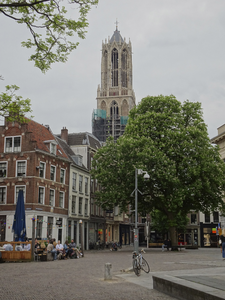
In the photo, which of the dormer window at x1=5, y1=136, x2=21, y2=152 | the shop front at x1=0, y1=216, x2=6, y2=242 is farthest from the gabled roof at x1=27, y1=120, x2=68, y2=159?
the shop front at x1=0, y1=216, x2=6, y2=242

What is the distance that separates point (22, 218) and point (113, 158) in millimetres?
16251

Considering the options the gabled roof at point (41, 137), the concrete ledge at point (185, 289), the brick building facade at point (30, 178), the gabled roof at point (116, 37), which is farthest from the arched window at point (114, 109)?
the concrete ledge at point (185, 289)

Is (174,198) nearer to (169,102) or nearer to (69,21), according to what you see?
(169,102)

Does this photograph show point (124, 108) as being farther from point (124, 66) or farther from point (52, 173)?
point (52, 173)

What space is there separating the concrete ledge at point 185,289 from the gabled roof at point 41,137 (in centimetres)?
3369

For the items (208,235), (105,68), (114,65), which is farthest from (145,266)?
(114,65)

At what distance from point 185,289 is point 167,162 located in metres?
28.5

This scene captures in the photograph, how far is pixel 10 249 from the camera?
2556 centimetres

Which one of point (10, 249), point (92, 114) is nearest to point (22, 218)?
point (10, 249)

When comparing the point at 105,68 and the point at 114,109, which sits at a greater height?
the point at 105,68

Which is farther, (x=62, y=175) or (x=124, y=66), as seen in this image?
(x=124, y=66)

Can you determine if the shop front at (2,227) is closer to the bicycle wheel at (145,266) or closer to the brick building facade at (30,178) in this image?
the brick building facade at (30,178)

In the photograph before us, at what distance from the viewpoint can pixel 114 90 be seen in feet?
432

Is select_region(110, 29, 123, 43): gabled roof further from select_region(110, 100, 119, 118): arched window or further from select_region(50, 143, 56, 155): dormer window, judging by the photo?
select_region(50, 143, 56, 155): dormer window
